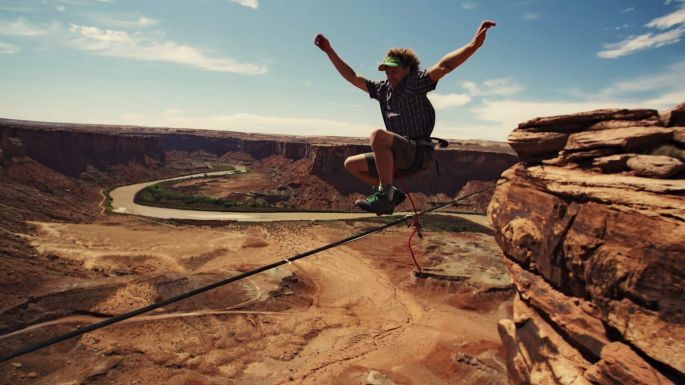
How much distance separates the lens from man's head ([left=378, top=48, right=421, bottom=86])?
5273 mm

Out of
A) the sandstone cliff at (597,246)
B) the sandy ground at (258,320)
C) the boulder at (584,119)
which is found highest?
the boulder at (584,119)

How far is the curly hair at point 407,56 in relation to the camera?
531 centimetres

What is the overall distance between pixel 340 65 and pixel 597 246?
616cm

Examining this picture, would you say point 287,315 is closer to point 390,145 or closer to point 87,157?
point 390,145

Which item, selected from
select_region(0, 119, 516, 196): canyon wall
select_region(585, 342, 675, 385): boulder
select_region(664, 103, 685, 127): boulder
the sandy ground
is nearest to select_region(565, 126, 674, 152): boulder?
select_region(664, 103, 685, 127): boulder

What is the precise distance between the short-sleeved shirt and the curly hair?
0.11 m

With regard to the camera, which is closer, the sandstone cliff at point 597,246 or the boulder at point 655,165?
the sandstone cliff at point 597,246

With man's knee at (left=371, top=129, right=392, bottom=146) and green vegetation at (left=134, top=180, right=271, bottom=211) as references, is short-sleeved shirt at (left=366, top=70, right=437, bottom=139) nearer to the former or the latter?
man's knee at (left=371, top=129, right=392, bottom=146)

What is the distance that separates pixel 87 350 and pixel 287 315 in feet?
36.4

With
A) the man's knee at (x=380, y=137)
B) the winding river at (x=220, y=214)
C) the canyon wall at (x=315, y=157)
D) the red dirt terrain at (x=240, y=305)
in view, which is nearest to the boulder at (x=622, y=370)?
the man's knee at (x=380, y=137)

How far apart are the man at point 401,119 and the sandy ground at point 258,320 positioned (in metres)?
14.2

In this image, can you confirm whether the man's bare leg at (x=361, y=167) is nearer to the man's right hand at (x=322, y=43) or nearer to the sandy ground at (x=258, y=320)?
the man's right hand at (x=322, y=43)

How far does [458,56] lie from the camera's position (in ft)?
16.2

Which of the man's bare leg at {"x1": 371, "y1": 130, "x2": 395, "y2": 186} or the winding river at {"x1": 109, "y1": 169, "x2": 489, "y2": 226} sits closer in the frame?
the man's bare leg at {"x1": 371, "y1": 130, "x2": 395, "y2": 186}
